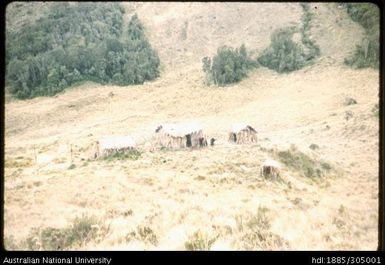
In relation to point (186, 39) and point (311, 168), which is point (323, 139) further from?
point (186, 39)

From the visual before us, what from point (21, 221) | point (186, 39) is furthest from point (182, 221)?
point (186, 39)

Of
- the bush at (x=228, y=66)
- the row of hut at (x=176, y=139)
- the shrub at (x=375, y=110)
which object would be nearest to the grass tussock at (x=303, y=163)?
the row of hut at (x=176, y=139)

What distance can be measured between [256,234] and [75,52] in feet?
72.5

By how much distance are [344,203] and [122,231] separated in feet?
18.5

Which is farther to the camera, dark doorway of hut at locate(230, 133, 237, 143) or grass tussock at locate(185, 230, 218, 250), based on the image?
dark doorway of hut at locate(230, 133, 237, 143)

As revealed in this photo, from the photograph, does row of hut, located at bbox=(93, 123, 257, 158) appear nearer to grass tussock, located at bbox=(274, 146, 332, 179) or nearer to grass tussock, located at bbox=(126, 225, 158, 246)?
grass tussock, located at bbox=(274, 146, 332, 179)

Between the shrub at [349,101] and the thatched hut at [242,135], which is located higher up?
the thatched hut at [242,135]

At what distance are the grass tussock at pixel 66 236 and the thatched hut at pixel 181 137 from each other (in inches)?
267

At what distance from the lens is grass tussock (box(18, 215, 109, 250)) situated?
28.7 ft

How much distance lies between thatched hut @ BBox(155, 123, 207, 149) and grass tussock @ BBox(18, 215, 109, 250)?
6790 millimetres

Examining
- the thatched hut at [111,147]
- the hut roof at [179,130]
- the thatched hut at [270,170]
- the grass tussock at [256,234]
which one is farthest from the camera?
the hut roof at [179,130]

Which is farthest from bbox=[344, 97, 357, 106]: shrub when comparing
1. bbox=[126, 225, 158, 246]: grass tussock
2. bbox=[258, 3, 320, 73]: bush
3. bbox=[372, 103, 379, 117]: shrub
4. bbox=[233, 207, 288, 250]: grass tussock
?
bbox=[126, 225, 158, 246]: grass tussock

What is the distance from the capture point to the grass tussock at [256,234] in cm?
866

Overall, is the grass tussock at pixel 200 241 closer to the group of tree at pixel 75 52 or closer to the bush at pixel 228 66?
the bush at pixel 228 66
